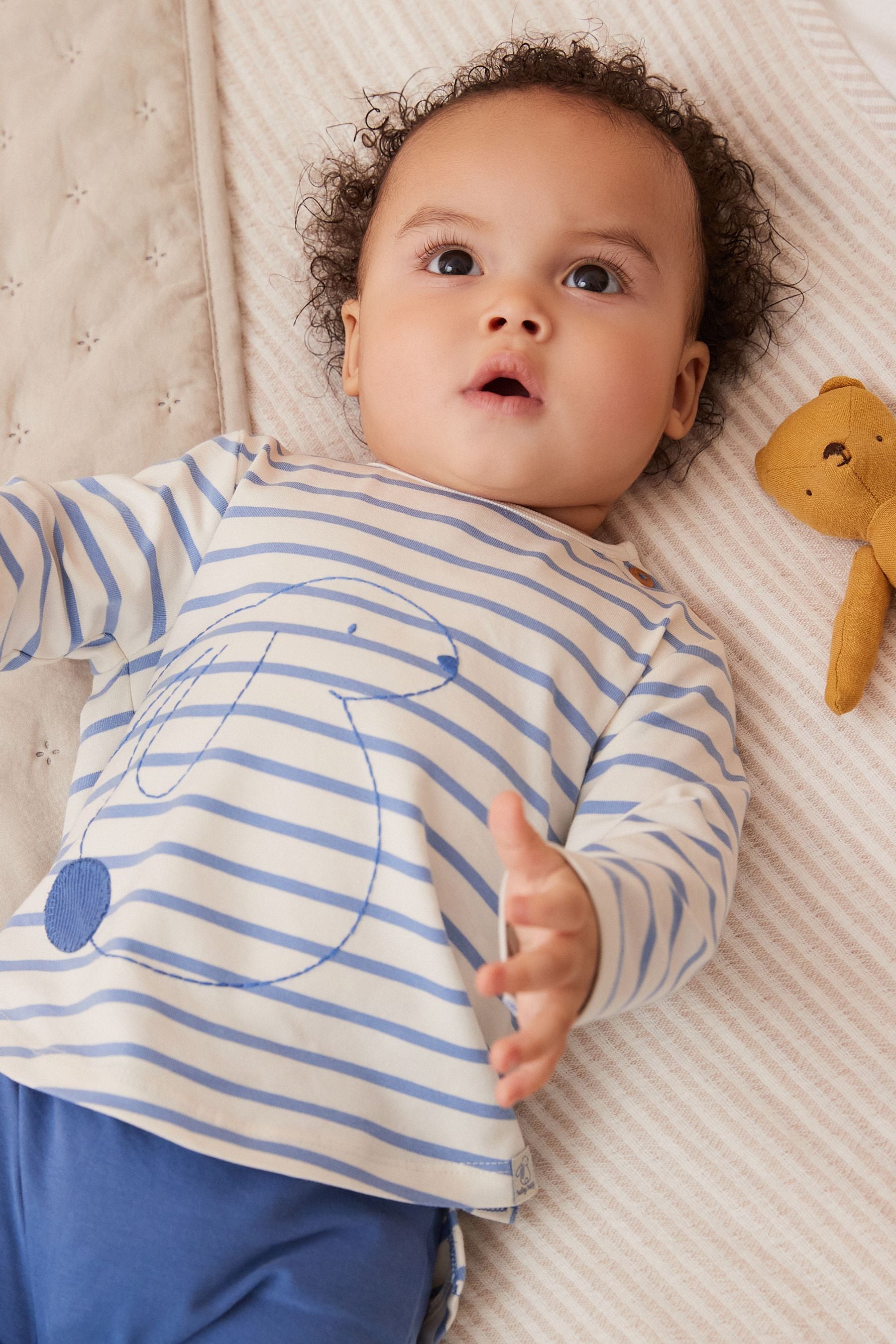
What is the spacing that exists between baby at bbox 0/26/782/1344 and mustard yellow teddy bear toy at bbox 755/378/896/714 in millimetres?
119

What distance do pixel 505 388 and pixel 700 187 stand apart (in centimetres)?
38

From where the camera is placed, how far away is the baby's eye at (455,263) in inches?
44.1

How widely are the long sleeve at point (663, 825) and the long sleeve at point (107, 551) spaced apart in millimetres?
433

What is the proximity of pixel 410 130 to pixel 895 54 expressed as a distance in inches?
22.1

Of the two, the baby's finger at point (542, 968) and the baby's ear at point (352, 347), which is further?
the baby's ear at point (352, 347)

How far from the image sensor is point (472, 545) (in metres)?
1.07

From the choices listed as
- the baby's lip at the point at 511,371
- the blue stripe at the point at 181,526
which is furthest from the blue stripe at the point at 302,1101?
the baby's lip at the point at 511,371

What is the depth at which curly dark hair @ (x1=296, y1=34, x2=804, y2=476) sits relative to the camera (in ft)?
4.08

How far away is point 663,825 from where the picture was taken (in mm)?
917

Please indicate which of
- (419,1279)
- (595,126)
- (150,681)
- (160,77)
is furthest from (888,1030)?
(160,77)

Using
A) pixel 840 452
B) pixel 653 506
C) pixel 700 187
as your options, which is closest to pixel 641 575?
pixel 653 506

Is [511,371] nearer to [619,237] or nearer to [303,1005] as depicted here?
[619,237]

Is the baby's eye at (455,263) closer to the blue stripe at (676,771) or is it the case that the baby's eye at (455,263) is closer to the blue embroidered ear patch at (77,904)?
the blue stripe at (676,771)

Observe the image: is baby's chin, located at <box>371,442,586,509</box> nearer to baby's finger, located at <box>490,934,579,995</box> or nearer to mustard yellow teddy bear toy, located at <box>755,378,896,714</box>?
mustard yellow teddy bear toy, located at <box>755,378,896,714</box>
